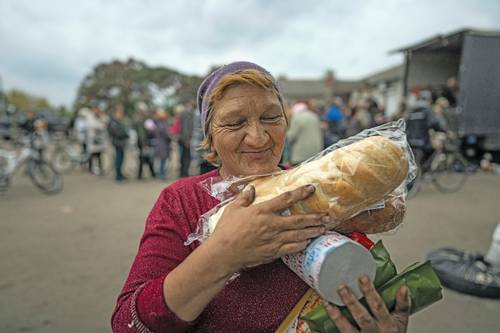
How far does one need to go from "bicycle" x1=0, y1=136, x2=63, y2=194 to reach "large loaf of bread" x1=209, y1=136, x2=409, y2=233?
892 cm

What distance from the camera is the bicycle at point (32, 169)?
27.8 feet

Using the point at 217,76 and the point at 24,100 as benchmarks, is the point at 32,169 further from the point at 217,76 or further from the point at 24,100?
the point at 24,100

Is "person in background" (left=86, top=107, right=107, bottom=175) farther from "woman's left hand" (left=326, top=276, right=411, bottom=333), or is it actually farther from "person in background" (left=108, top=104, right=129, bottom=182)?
"woman's left hand" (left=326, top=276, right=411, bottom=333)

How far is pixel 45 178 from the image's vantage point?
8.66 metres

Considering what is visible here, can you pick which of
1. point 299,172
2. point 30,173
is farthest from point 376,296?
point 30,173

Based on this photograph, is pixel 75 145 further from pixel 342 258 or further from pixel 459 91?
pixel 342 258

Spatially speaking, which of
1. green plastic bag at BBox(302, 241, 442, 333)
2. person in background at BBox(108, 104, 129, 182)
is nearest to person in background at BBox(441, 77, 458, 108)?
person in background at BBox(108, 104, 129, 182)

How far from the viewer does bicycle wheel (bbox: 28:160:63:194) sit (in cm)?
854

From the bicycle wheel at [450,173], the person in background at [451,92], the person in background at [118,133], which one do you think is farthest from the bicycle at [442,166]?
the person in background at [118,133]

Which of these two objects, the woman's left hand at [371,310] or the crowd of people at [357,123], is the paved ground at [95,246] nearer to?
the crowd of people at [357,123]

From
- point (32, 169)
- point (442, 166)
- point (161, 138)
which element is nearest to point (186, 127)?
point (161, 138)

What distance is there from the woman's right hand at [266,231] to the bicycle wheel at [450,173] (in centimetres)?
829

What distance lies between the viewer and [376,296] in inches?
37.2

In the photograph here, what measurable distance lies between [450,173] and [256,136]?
8431 mm
